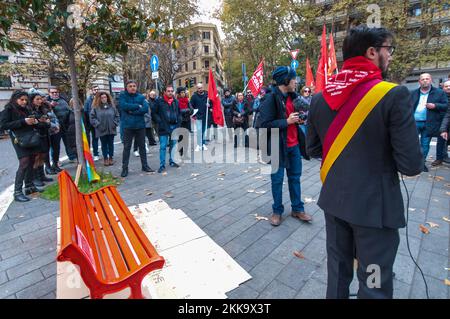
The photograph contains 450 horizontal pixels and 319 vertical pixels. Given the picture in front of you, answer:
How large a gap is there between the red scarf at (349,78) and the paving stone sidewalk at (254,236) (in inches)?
64.8

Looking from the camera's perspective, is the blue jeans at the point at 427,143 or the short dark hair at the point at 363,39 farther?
the blue jeans at the point at 427,143

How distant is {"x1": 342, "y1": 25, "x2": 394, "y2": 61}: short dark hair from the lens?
1608 millimetres

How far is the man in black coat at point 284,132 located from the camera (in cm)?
338

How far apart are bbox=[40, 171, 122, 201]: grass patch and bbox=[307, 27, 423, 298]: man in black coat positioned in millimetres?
4986

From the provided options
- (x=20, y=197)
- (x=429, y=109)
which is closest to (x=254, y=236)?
(x=20, y=197)

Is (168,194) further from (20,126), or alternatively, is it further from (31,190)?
(20,126)

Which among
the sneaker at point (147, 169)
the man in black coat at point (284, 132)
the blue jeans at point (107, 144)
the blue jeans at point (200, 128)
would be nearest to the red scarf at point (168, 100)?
the sneaker at point (147, 169)

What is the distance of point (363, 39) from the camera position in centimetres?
162

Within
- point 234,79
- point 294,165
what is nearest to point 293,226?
point 294,165

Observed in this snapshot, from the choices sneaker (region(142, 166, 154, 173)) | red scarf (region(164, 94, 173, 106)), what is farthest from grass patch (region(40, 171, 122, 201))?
red scarf (region(164, 94, 173, 106))

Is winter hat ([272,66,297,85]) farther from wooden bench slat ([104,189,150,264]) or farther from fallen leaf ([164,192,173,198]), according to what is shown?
fallen leaf ([164,192,173,198])

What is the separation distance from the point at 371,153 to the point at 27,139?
18.3 feet

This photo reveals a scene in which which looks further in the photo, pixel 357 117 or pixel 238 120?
pixel 238 120

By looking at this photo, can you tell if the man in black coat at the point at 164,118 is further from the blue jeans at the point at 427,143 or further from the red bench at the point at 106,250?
the blue jeans at the point at 427,143
